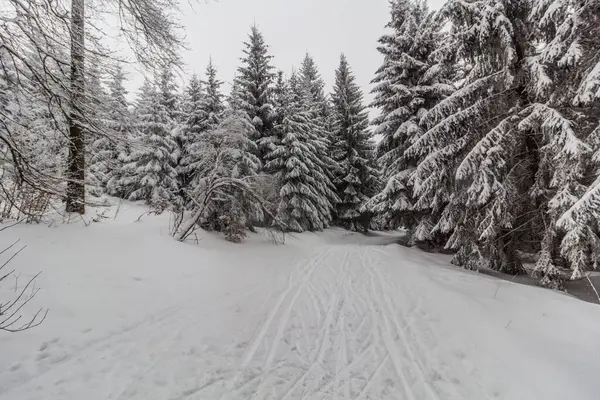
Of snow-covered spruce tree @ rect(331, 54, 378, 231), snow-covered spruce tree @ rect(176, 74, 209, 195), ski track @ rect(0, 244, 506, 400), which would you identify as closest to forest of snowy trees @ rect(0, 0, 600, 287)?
snow-covered spruce tree @ rect(176, 74, 209, 195)

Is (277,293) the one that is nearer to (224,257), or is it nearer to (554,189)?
(224,257)

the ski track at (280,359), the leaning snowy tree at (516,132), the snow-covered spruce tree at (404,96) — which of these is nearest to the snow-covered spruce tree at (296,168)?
the snow-covered spruce tree at (404,96)

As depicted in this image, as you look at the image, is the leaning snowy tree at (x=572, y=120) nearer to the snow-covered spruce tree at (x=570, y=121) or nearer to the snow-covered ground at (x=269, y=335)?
the snow-covered spruce tree at (x=570, y=121)

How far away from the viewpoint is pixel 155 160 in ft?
60.9

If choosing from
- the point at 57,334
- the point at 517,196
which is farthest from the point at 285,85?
the point at 57,334

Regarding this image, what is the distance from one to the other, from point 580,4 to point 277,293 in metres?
7.85

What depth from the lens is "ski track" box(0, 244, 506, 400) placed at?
9.11 ft

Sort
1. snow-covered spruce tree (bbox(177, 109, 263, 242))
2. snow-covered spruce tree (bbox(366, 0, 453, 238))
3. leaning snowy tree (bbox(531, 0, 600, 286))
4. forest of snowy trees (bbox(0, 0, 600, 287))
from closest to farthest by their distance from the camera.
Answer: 1. forest of snowy trees (bbox(0, 0, 600, 287))
2. leaning snowy tree (bbox(531, 0, 600, 286))
3. snow-covered spruce tree (bbox(177, 109, 263, 242))
4. snow-covered spruce tree (bbox(366, 0, 453, 238))

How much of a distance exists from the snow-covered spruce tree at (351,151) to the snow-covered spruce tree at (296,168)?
4277 millimetres

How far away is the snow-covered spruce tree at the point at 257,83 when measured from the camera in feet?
55.8

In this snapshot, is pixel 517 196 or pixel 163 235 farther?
pixel 163 235

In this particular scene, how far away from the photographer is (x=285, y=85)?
1867 cm

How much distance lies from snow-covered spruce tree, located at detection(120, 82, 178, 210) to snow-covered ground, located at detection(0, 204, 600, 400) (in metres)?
12.3

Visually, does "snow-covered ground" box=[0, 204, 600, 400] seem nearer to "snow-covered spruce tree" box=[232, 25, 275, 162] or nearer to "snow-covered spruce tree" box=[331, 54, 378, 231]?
"snow-covered spruce tree" box=[232, 25, 275, 162]
